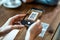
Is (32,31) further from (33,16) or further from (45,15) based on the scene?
(45,15)

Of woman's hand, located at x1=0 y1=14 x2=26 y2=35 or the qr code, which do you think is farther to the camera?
the qr code

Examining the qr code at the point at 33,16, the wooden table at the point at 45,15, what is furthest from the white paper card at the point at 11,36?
the qr code at the point at 33,16

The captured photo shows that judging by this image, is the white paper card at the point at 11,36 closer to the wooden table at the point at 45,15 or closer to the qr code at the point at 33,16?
the wooden table at the point at 45,15

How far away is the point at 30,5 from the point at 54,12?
21cm

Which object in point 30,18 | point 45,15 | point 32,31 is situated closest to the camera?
point 32,31

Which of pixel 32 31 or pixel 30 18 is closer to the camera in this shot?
pixel 32 31

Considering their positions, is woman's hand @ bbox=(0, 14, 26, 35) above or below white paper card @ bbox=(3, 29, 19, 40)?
above

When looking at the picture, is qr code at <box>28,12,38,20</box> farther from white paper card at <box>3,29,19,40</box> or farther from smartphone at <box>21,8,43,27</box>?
white paper card at <box>3,29,19,40</box>

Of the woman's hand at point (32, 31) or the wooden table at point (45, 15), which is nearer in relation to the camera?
the woman's hand at point (32, 31)

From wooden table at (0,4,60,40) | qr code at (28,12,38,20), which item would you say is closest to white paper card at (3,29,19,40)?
wooden table at (0,4,60,40)

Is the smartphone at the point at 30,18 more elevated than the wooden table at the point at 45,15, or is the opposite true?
the smartphone at the point at 30,18

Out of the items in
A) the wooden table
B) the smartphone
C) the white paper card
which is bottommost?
the white paper card

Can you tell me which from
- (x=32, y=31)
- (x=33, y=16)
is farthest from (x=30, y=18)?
(x=32, y=31)

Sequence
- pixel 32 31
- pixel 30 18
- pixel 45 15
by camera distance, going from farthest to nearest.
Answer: pixel 45 15 < pixel 30 18 < pixel 32 31
